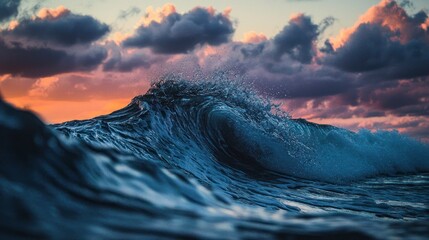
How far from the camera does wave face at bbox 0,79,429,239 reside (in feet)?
5.82

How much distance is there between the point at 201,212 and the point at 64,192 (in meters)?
0.62

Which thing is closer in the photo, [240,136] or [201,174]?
[201,174]

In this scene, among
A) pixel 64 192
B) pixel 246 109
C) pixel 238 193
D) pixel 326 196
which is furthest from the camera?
pixel 246 109

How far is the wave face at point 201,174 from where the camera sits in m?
1.78

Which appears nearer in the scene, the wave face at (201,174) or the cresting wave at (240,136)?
the wave face at (201,174)

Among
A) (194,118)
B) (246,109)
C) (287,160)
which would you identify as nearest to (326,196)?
(287,160)

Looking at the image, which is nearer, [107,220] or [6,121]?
[107,220]

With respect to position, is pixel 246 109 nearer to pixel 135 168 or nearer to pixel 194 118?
pixel 194 118

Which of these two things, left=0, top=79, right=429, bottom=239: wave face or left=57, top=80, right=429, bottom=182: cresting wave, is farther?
left=57, top=80, right=429, bottom=182: cresting wave

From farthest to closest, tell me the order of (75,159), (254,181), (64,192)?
(254,181) < (75,159) < (64,192)

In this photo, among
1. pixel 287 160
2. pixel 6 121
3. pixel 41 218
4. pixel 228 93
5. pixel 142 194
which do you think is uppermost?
pixel 228 93

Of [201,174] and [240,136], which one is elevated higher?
[240,136]

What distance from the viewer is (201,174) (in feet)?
30.4

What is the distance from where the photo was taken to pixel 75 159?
2252 millimetres
